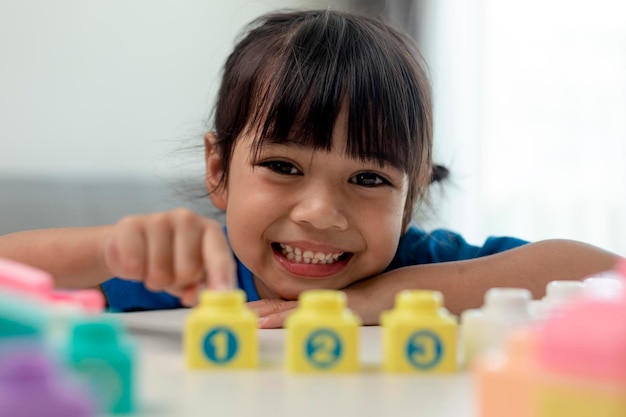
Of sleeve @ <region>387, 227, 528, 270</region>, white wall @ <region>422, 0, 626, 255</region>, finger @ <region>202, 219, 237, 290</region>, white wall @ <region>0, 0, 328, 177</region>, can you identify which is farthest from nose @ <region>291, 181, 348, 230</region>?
white wall @ <region>422, 0, 626, 255</region>

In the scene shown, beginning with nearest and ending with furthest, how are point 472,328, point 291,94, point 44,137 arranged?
point 472,328
point 291,94
point 44,137

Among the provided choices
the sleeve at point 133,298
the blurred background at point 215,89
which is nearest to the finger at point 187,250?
the sleeve at point 133,298

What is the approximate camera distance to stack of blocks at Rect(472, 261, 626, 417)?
38 cm

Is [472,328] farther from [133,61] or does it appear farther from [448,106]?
[448,106]

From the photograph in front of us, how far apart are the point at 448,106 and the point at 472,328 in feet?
6.62

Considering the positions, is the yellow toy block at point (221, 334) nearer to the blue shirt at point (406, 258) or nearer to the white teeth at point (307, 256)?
the white teeth at point (307, 256)

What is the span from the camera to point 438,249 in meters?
1.61

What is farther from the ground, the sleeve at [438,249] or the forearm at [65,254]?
the forearm at [65,254]

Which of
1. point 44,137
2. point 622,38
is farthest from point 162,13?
point 622,38

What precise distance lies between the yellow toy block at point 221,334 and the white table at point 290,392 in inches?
0.4

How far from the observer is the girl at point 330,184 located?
1.22 metres

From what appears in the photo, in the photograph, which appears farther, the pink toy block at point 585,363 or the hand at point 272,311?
the hand at point 272,311

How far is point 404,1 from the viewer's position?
265cm

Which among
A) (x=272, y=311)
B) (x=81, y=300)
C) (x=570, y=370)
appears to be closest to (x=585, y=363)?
(x=570, y=370)
